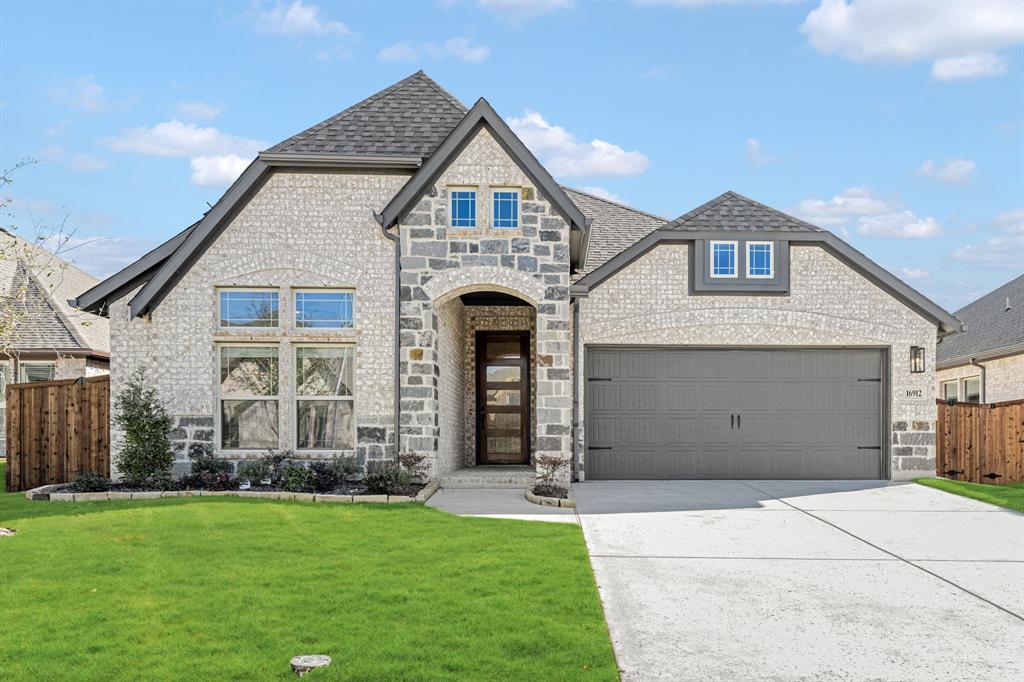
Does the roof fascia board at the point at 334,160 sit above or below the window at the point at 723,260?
above

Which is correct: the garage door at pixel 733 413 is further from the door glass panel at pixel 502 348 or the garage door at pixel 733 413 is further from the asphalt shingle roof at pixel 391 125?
the asphalt shingle roof at pixel 391 125

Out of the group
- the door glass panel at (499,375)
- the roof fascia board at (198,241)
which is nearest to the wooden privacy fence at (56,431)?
the roof fascia board at (198,241)

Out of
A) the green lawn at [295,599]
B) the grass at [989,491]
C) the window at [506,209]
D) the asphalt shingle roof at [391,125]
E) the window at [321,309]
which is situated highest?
the asphalt shingle roof at [391,125]

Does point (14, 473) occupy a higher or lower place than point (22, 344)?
lower

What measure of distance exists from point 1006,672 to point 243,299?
38.0 feet

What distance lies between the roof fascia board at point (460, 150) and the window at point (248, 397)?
3096mm

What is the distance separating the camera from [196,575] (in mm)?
6984

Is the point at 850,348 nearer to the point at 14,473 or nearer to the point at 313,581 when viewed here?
the point at 313,581

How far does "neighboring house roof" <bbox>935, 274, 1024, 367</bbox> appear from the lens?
20.4 meters

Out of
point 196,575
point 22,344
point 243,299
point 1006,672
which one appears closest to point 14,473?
point 243,299

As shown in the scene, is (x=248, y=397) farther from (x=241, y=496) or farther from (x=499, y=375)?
(x=499, y=375)

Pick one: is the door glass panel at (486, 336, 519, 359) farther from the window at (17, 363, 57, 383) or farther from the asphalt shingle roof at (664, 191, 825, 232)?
the window at (17, 363, 57, 383)

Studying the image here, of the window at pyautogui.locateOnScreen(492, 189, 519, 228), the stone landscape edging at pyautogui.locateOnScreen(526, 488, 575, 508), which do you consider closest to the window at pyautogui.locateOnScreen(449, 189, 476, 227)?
the window at pyautogui.locateOnScreen(492, 189, 519, 228)

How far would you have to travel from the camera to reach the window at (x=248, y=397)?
13297mm
